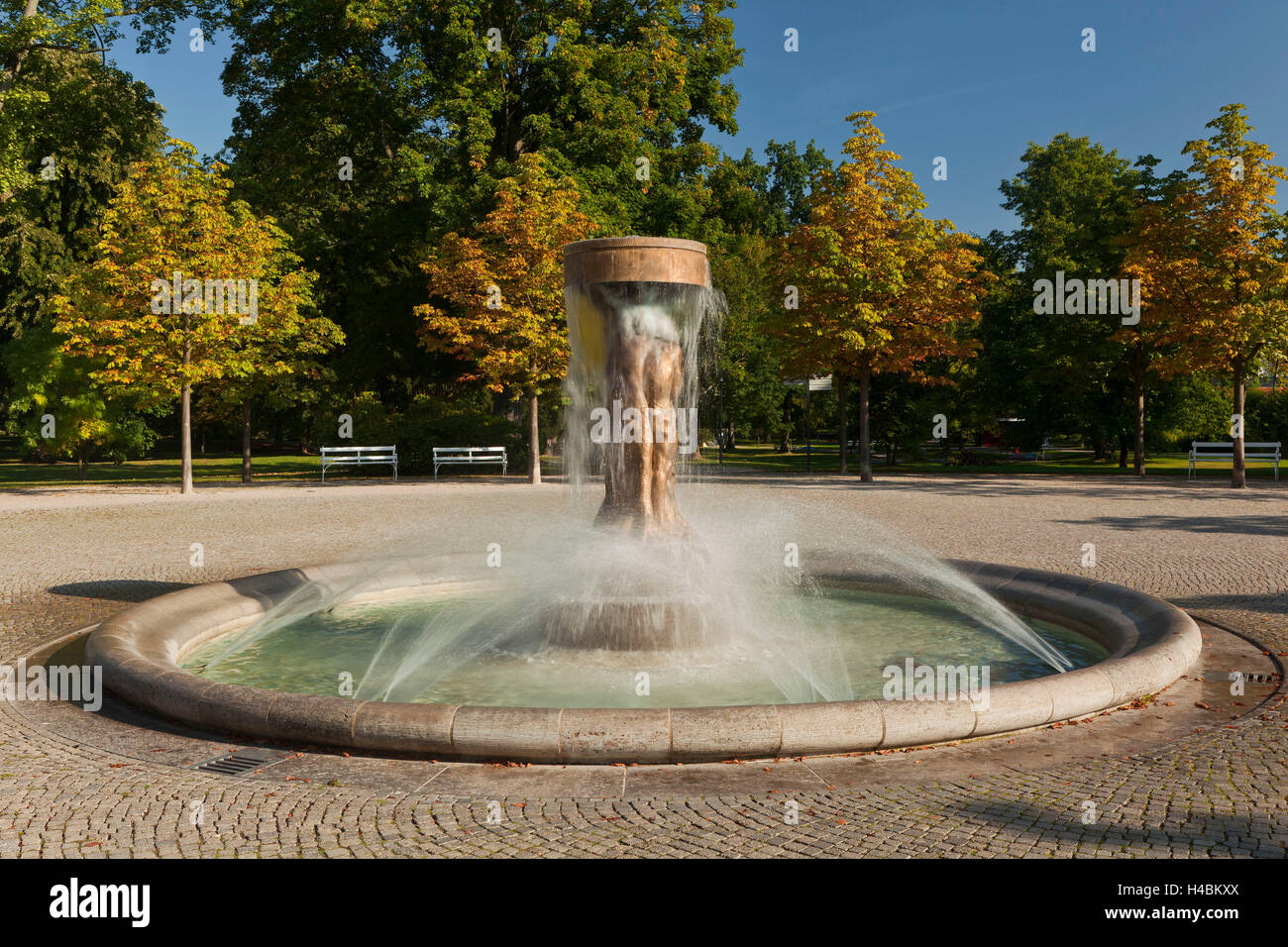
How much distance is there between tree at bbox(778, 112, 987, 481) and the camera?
28859mm

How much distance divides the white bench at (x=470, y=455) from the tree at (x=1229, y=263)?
62.9ft

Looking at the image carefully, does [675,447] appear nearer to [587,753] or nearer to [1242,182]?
[587,753]

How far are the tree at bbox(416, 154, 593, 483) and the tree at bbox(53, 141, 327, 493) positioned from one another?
15.8ft

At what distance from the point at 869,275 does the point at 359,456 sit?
1614 cm

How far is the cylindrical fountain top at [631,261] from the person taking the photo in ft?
29.2

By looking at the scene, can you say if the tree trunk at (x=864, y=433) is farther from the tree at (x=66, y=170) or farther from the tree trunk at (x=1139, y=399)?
the tree at (x=66, y=170)

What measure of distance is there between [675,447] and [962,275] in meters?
24.5

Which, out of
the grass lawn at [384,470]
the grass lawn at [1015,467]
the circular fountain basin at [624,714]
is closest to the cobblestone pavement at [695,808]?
the circular fountain basin at [624,714]

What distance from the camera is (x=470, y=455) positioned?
3234 centimetres

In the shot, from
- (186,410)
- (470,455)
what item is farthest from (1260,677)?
(470,455)

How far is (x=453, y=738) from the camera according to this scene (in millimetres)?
5719

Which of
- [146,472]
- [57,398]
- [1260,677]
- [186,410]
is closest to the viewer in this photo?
[1260,677]

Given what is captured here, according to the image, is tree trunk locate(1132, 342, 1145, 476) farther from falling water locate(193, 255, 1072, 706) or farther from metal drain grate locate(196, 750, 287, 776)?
metal drain grate locate(196, 750, 287, 776)

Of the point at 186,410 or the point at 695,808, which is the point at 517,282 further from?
the point at 695,808
